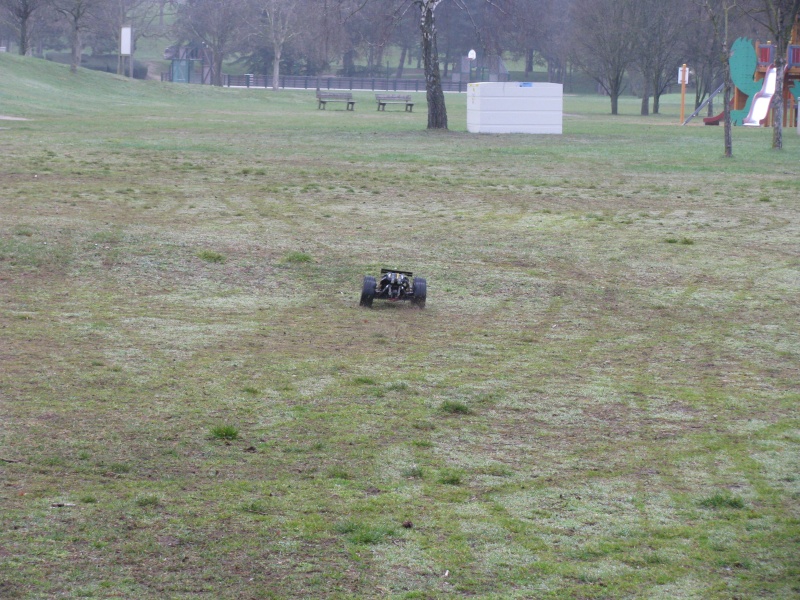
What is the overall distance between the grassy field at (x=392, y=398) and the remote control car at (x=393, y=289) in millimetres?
164

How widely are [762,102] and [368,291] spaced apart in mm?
38300

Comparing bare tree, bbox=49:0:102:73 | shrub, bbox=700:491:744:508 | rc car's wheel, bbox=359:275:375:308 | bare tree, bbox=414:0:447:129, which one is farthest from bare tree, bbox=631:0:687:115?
shrub, bbox=700:491:744:508

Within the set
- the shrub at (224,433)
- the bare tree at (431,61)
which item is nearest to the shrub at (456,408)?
the shrub at (224,433)

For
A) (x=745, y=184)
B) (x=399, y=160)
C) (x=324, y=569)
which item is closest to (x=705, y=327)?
(x=324, y=569)

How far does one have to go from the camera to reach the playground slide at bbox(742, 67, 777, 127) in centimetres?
4353

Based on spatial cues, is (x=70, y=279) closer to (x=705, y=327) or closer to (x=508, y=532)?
(x=705, y=327)

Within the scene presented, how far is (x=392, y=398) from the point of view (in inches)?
273

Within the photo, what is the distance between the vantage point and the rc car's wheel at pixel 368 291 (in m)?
9.59

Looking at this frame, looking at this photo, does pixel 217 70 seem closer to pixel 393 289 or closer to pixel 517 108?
pixel 517 108

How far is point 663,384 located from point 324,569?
3766 mm

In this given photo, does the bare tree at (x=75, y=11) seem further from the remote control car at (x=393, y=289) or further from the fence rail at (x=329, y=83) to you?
the remote control car at (x=393, y=289)

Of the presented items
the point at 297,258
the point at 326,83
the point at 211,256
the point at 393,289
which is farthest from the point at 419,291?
the point at 326,83

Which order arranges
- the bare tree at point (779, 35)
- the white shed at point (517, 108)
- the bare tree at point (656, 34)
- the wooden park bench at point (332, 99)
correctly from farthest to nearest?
the wooden park bench at point (332, 99) < the bare tree at point (656, 34) < the white shed at point (517, 108) < the bare tree at point (779, 35)

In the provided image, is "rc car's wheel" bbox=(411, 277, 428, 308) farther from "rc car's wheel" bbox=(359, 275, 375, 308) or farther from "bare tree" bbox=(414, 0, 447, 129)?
"bare tree" bbox=(414, 0, 447, 129)
